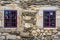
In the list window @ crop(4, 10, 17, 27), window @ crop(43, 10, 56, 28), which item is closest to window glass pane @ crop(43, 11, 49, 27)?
window @ crop(43, 10, 56, 28)

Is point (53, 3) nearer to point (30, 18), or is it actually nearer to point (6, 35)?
point (30, 18)

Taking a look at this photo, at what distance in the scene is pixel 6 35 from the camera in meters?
20.2

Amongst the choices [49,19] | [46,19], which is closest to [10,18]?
[46,19]

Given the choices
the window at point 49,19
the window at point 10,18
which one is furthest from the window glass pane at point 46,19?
the window at point 10,18

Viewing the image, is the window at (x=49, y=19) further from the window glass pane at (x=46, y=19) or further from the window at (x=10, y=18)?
the window at (x=10, y=18)

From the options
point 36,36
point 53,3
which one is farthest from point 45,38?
point 53,3

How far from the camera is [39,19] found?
20250mm

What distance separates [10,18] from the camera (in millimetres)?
20359

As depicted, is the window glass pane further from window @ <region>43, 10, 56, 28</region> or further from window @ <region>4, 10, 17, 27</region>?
window @ <region>4, 10, 17, 27</region>

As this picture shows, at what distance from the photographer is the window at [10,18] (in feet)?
66.5

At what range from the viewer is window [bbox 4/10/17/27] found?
20.3m

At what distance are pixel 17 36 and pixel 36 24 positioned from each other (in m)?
1.19

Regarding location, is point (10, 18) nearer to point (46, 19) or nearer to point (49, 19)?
point (46, 19)

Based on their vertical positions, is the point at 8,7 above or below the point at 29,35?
above
